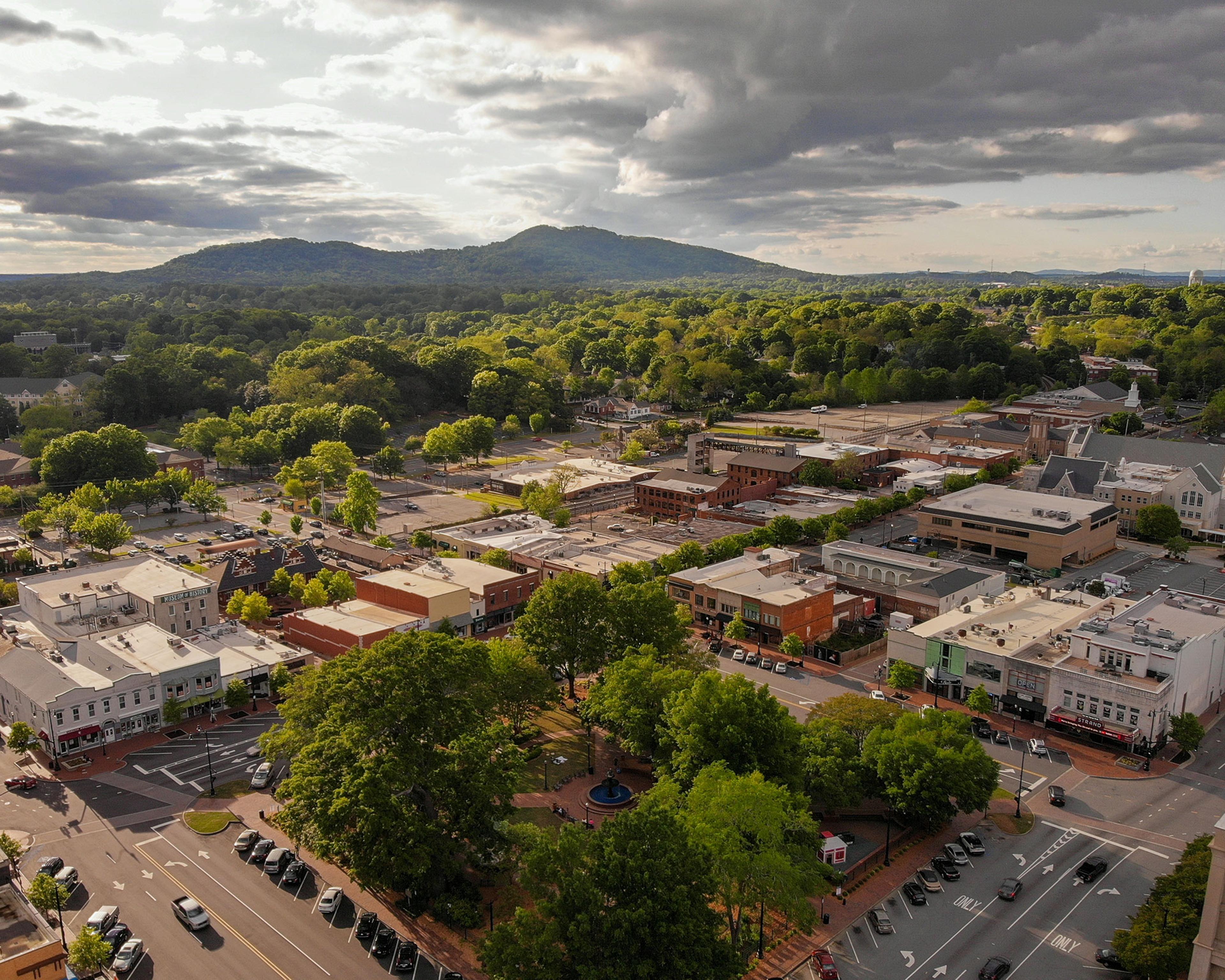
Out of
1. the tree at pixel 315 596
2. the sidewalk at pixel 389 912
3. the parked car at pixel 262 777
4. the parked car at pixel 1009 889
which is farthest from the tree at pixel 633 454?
the parked car at pixel 1009 889

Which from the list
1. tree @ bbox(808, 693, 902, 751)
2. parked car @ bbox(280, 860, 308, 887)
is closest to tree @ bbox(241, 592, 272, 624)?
parked car @ bbox(280, 860, 308, 887)

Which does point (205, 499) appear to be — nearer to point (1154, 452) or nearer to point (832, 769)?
point (832, 769)

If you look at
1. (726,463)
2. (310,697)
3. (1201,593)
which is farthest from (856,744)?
(726,463)

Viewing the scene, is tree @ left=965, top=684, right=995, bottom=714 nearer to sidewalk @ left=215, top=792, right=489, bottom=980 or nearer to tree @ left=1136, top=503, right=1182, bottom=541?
sidewalk @ left=215, top=792, right=489, bottom=980

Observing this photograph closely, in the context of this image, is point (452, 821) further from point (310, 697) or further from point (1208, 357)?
point (1208, 357)

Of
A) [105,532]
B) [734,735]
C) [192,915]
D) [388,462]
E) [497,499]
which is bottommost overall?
[497,499]

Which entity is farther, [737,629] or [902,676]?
[737,629]

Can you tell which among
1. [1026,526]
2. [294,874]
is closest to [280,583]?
[294,874]
